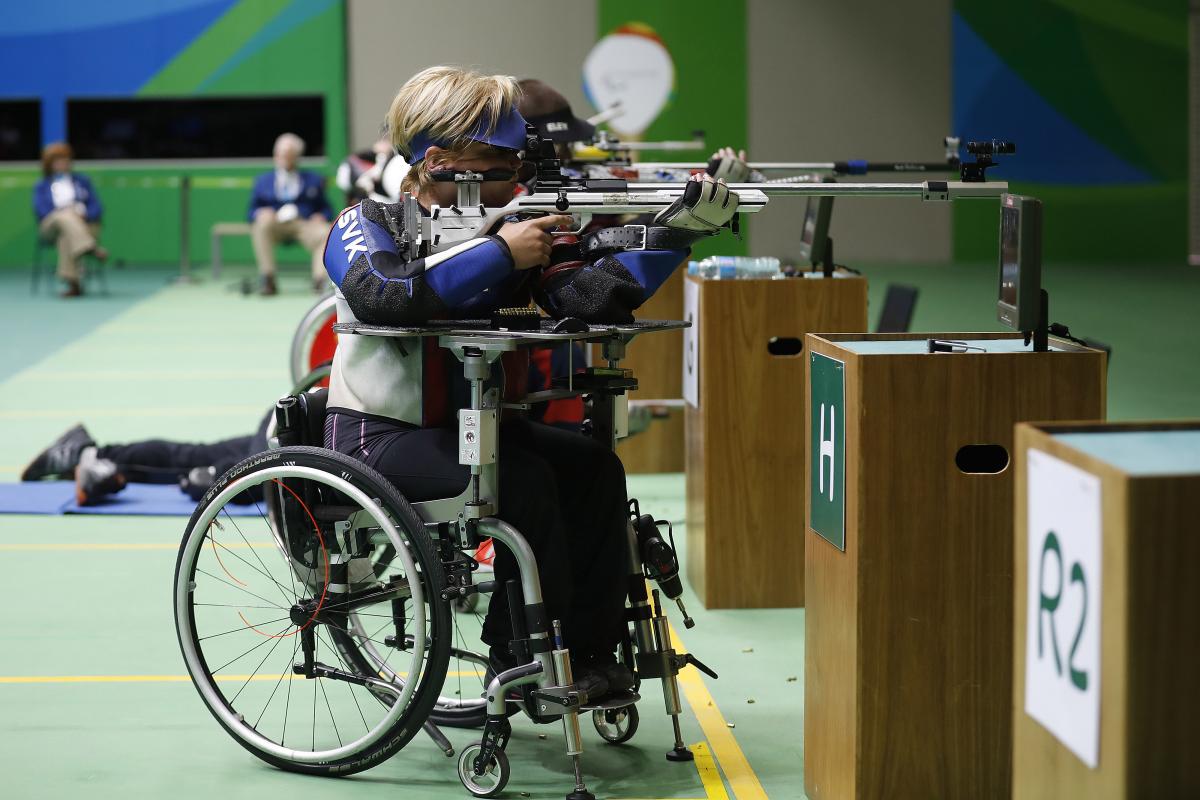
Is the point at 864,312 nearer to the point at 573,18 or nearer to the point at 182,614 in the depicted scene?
the point at 182,614

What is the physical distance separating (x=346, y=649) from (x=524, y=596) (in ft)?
2.61

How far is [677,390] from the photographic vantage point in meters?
6.78

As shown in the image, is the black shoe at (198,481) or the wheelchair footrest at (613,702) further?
the black shoe at (198,481)

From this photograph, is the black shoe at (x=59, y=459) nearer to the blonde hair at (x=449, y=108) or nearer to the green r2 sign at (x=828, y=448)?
the blonde hair at (x=449, y=108)

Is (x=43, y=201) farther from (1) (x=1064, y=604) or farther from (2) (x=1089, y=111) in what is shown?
(1) (x=1064, y=604)

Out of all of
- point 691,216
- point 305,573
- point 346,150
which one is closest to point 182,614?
point 305,573

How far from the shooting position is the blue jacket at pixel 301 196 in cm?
1585

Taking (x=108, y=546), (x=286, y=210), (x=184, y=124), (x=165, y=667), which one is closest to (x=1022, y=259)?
(x=165, y=667)

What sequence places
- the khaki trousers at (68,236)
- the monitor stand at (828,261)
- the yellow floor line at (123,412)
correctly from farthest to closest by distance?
the khaki trousers at (68,236) → the yellow floor line at (123,412) → the monitor stand at (828,261)

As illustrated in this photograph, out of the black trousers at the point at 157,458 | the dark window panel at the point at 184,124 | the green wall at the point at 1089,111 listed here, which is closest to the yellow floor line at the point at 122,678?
the black trousers at the point at 157,458

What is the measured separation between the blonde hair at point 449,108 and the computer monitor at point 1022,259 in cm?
112

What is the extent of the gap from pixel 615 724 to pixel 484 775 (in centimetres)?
42

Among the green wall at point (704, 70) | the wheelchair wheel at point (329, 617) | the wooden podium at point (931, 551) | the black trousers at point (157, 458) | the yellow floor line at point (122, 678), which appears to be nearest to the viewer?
the wooden podium at point (931, 551)

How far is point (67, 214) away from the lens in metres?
15.4
